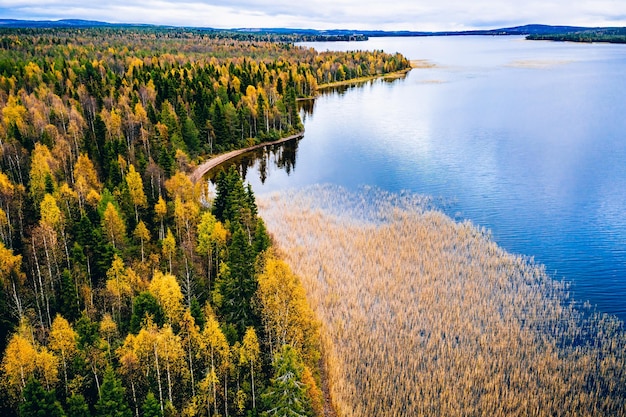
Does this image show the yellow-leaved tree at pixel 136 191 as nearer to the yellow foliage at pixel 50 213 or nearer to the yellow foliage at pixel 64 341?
the yellow foliage at pixel 50 213

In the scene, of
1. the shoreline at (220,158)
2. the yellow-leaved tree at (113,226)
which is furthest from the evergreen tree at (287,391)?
the shoreline at (220,158)

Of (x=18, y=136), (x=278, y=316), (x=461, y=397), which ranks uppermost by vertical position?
(x=18, y=136)

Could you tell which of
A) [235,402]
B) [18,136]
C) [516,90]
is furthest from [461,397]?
[516,90]

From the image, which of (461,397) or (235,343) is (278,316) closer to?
(235,343)

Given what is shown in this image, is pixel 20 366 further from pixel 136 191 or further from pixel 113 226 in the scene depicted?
pixel 136 191

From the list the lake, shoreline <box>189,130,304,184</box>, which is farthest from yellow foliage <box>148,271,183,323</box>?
shoreline <box>189,130,304,184</box>

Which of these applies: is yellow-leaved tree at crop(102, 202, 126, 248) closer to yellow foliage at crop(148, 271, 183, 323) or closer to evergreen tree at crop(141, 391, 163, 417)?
yellow foliage at crop(148, 271, 183, 323)
